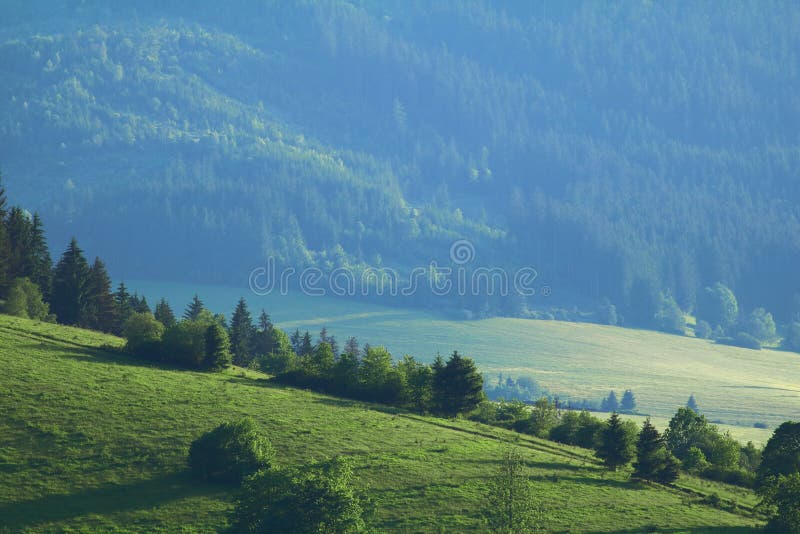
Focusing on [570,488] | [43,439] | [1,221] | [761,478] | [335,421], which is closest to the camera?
[43,439]

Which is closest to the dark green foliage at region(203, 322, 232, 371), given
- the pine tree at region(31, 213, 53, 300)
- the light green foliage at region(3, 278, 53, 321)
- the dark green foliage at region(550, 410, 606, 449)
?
the light green foliage at region(3, 278, 53, 321)

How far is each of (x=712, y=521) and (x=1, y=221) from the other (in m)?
108

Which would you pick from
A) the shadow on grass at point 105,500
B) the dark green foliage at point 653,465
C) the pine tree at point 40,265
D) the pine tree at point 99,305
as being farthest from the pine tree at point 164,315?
the dark green foliage at point 653,465

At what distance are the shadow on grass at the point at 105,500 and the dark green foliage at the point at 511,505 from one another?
20.3 m

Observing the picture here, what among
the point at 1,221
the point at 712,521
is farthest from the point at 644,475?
the point at 1,221

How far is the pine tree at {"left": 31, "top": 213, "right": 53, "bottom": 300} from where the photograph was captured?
450 ft

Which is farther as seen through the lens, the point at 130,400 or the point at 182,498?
the point at 130,400

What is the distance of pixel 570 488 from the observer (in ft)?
260

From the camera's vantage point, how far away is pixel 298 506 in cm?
5959

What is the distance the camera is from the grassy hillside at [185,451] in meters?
65.4

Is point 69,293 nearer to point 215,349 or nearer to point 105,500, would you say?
point 215,349

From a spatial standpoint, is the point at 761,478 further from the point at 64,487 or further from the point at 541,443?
the point at 64,487

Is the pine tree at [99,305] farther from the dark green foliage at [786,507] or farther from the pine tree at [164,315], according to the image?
the dark green foliage at [786,507]

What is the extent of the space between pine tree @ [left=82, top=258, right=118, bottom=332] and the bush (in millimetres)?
71981
